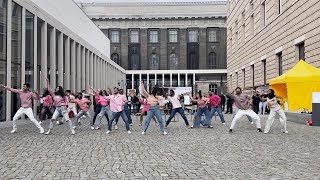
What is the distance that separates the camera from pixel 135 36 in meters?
77.2

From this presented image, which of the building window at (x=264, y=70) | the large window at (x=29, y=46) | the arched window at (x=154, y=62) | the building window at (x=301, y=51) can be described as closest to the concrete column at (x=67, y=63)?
the large window at (x=29, y=46)

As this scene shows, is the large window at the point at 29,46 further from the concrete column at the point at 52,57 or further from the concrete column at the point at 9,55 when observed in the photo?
the concrete column at the point at 52,57

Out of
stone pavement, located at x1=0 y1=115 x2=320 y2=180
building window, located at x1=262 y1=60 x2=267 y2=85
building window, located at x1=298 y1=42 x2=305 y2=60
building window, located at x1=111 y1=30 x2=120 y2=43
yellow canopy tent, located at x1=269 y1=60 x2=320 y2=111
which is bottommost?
stone pavement, located at x1=0 y1=115 x2=320 y2=180

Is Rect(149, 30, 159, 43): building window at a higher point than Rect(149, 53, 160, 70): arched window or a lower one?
higher

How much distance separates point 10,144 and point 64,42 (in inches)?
749

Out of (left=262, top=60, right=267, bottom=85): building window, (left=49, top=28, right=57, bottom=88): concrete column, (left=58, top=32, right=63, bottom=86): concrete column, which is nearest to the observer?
(left=49, top=28, right=57, bottom=88): concrete column

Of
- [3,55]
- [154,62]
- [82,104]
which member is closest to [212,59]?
[154,62]

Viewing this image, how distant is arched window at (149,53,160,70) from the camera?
77.6 m

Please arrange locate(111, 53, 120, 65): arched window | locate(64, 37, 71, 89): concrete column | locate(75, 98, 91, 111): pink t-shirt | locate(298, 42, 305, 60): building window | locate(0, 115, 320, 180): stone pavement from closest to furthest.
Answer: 1. locate(0, 115, 320, 180): stone pavement
2. locate(75, 98, 91, 111): pink t-shirt
3. locate(298, 42, 305, 60): building window
4. locate(64, 37, 71, 89): concrete column
5. locate(111, 53, 120, 65): arched window

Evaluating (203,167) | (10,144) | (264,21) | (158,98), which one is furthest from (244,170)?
(264,21)

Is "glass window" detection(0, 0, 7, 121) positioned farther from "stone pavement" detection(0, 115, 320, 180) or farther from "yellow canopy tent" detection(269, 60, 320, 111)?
"yellow canopy tent" detection(269, 60, 320, 111)

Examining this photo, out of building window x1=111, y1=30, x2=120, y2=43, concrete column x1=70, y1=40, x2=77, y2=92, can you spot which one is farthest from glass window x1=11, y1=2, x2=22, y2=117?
building window x1=111, y1=30, x2=120, y2=43

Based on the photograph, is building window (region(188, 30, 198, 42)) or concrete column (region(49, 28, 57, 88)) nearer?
concrete column (region(49, 28, 57, 88))

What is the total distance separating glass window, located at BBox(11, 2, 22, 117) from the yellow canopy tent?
12.8 meters
